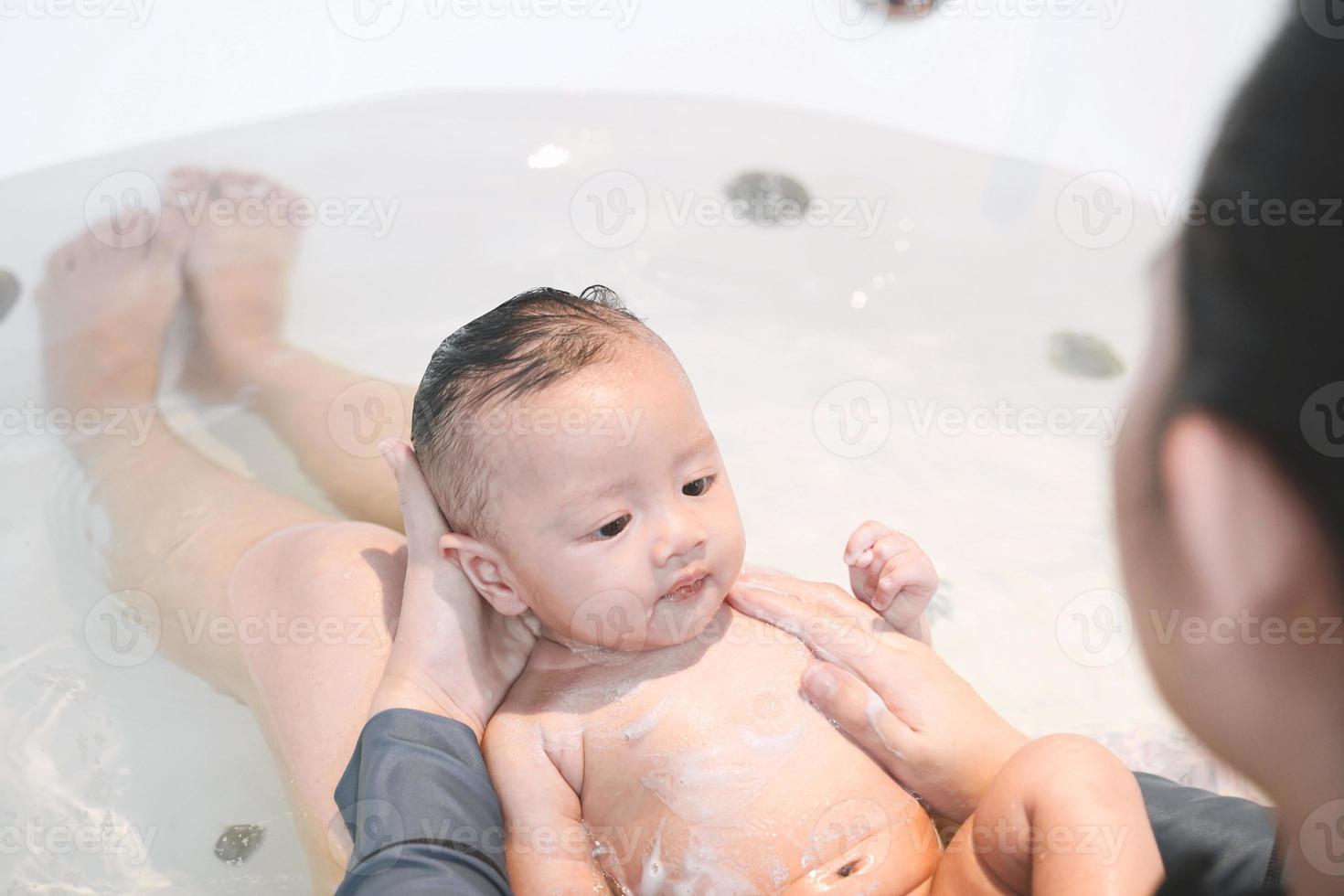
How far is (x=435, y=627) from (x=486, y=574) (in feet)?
0.24

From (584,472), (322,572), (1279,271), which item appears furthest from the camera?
(322,572)

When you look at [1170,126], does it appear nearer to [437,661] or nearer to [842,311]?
[842,311]

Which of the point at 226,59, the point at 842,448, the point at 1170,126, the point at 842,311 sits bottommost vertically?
the point at 842,448

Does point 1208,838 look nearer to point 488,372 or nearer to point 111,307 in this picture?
point 488,372

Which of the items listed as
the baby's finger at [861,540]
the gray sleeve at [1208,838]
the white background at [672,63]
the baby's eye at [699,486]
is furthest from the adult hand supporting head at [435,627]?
the white background at [672,63]

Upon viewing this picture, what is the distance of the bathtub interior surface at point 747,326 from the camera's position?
135 centimetres

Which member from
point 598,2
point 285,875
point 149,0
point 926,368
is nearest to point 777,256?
point 926,368

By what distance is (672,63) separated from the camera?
184 centimetres

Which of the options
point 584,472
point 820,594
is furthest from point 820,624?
point 584,472

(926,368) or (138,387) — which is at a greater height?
(138,387)

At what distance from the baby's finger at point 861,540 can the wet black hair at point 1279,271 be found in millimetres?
714

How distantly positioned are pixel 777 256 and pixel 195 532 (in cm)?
95

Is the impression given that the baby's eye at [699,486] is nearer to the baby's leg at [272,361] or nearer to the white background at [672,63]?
the baby's leg at [272,361]

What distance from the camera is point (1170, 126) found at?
1.72m
